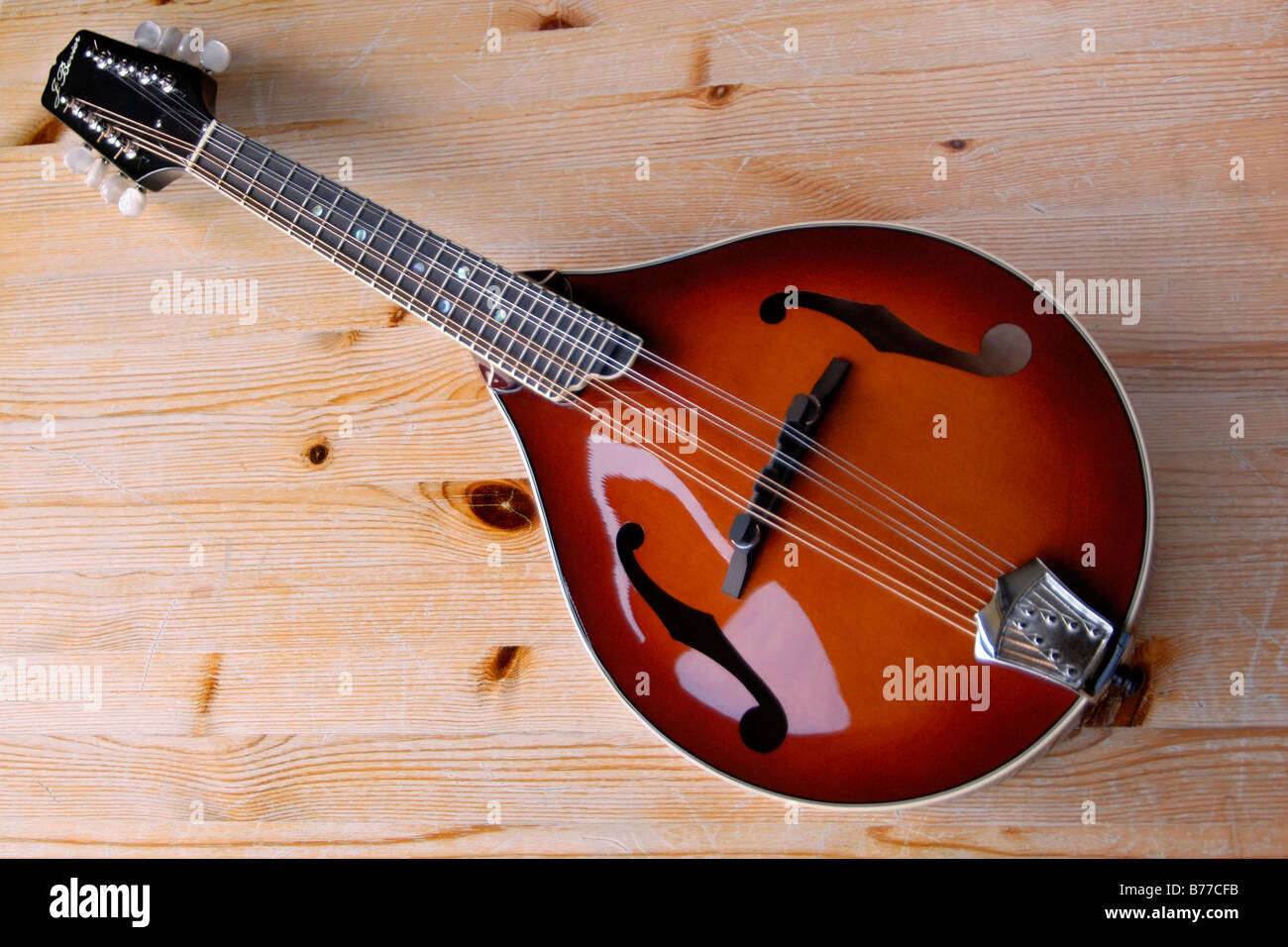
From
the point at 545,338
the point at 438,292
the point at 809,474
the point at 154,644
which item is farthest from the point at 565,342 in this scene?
the point at 154,644

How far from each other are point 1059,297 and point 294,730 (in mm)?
893

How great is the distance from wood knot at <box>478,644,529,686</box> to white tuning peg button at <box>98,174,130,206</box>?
1.94 feet

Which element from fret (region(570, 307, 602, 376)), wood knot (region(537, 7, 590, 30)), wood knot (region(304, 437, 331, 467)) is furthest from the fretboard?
wood knot (region(537, 7, 590, 30))

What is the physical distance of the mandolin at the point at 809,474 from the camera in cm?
65

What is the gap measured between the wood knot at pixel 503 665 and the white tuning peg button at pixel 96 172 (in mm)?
618

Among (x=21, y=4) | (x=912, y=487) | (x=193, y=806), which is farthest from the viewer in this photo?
(x=21, y=4)

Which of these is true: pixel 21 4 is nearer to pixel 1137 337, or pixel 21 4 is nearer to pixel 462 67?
pixel 462 67

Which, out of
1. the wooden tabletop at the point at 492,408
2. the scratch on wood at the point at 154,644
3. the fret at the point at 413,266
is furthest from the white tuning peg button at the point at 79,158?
the scratch on wood at the point at 154,644

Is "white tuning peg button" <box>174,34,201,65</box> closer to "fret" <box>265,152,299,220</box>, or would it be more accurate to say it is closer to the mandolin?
the mandolin

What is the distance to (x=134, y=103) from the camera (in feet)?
2.71

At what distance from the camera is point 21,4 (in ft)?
3.34

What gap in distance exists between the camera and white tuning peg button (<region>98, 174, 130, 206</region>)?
0.84 m

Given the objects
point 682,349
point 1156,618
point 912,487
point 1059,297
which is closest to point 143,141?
point 682,349

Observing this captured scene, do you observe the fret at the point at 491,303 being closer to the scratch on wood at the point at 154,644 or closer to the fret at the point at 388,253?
the fret at the point at 388,253
